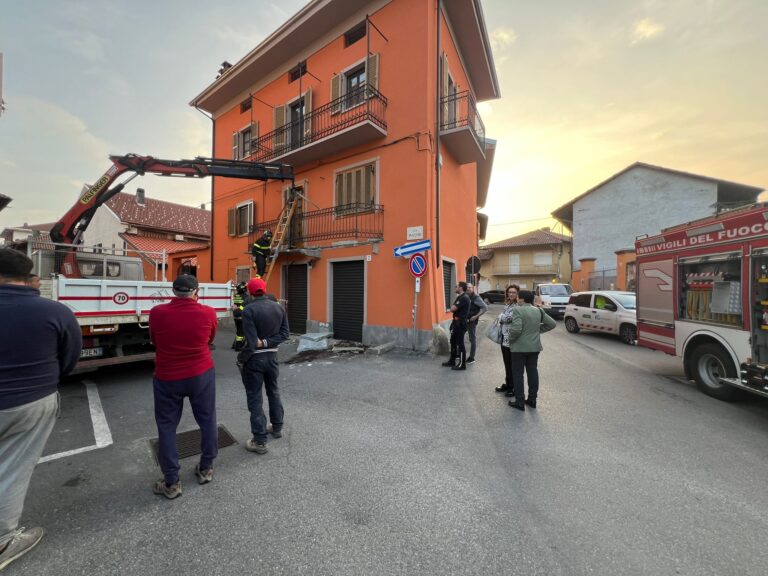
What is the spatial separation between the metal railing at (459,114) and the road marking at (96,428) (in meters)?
9.86

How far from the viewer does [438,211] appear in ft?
29.8

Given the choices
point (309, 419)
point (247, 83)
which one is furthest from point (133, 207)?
point (309, 419)

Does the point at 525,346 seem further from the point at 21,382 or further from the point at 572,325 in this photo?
the point at 572,325

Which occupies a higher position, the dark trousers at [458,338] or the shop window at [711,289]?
the shop window at [711,289]

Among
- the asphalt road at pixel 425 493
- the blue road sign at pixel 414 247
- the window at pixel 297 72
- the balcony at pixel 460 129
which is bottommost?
the asphalt road at pixel 425 493

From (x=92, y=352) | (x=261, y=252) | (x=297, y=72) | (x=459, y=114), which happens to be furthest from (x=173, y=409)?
(x=297, y=72)

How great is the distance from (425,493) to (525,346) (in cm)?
262

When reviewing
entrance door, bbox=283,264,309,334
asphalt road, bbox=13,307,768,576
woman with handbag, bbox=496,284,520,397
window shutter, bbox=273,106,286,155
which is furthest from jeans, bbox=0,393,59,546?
window shutter, bbox=273,106,286,155

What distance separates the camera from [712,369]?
17.5ft

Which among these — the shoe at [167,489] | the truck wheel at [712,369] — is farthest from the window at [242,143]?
the truck wheel at [712,369]

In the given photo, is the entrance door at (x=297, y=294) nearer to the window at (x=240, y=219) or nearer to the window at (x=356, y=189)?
the window at (x=356, y=189)

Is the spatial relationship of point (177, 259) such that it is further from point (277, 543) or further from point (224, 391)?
point (277, 543)

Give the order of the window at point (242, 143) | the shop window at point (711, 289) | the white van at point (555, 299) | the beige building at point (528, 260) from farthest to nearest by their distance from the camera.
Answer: the beige building at point (528, 260)
the white van at point (555, 299)
the window at point (242, 143)
the shop window at point (711, 289)

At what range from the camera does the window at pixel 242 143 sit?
13797mm
